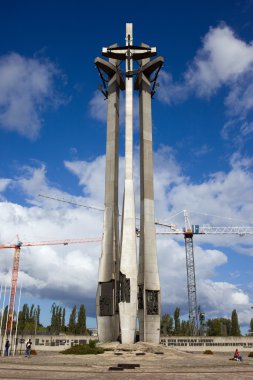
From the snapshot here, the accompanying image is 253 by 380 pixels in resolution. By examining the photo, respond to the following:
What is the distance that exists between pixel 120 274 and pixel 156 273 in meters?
3.48

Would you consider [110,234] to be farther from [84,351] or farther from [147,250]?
[84,351]

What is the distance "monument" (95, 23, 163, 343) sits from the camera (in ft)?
98.1

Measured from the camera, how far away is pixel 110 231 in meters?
33.1

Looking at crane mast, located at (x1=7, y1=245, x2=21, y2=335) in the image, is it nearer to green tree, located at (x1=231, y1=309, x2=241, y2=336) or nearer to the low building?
the low building

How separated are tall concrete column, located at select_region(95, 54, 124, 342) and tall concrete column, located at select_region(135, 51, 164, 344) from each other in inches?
86.9

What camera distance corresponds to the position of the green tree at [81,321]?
67.8m

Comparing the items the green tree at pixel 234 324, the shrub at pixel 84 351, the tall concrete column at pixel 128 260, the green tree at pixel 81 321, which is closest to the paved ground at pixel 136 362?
the shrub at pixel 84 351

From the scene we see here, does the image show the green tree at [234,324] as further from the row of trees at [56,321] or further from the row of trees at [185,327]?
the row of trees at [56,321]

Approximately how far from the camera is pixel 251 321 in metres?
81.7

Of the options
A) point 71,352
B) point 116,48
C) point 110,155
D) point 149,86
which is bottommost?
point 71,352

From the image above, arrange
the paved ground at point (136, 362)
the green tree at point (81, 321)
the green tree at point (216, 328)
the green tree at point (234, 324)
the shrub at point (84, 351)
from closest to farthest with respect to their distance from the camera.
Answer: the paved ground at point (136, 362) < the shrub at point (84, 351) < the green tree at point (81, 321) < the green tree at point (216, 328) < the green tree at point (234, 324)

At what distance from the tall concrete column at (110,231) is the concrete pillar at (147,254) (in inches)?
86.2

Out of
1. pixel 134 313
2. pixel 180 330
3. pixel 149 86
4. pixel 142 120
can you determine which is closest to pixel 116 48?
pixel 149 86

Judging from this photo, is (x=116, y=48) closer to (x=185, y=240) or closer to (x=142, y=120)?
(x=142, y=120)
